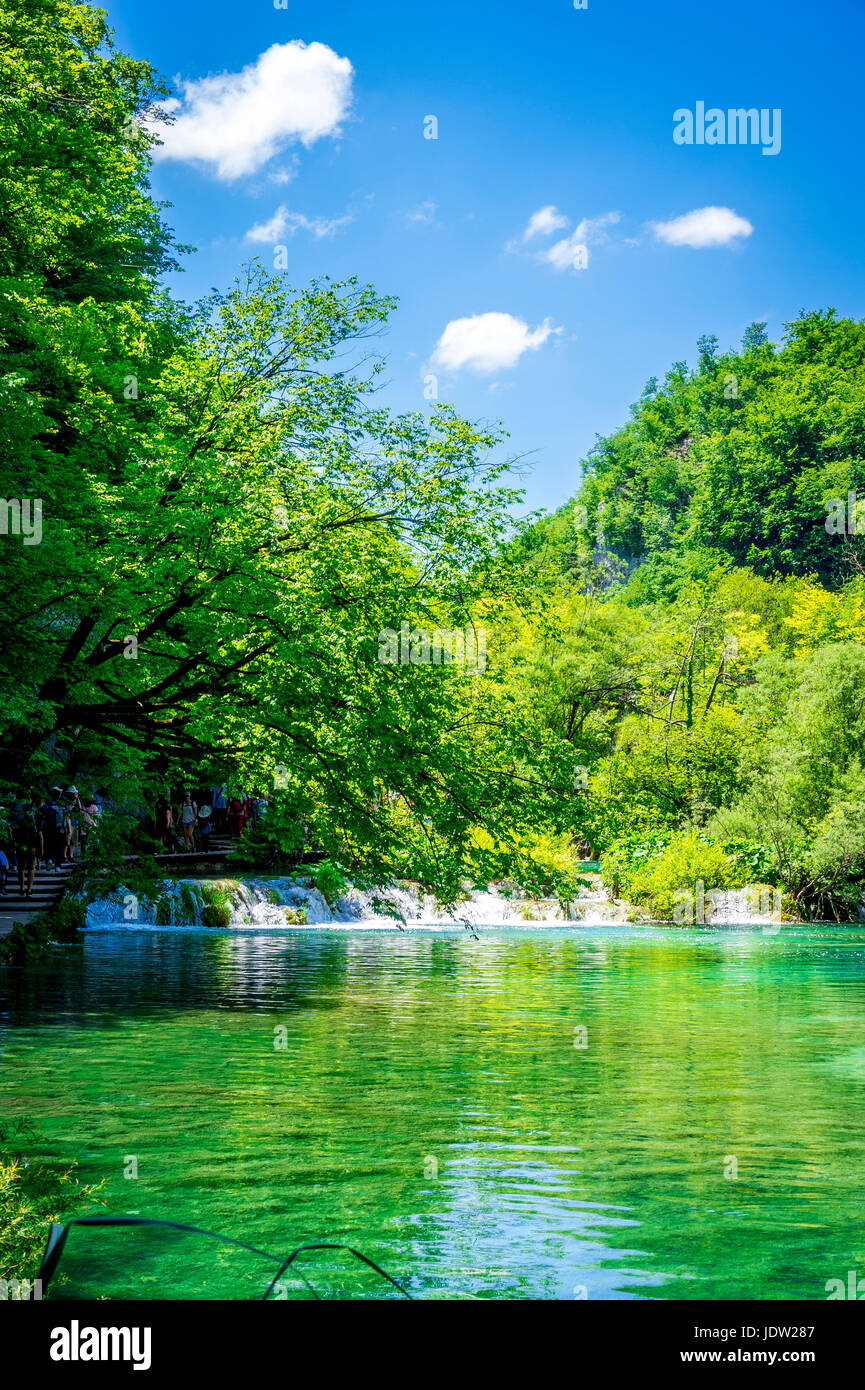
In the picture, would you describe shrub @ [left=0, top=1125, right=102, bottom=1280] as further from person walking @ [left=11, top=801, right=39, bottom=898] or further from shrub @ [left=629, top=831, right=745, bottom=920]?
shrub @ [left=629, top=831, right=745, bottom=920]

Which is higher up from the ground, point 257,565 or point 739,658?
point 739,658

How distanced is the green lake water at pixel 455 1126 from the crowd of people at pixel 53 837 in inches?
215

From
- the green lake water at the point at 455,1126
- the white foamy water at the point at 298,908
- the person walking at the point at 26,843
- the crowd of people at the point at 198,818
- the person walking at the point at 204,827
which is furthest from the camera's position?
the person walking at the point at 204,827

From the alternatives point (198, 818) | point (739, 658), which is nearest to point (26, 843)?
point (198, 818)

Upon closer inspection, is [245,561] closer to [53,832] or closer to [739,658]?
[53,832]

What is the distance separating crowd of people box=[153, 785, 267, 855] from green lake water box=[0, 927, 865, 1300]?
46.2 feet

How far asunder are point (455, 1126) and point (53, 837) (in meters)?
18.9

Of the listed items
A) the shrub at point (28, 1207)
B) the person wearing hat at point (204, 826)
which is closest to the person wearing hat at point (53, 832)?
the person wearing hat at point (204, 826)

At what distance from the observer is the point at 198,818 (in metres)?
35.9

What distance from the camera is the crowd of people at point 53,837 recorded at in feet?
78.5

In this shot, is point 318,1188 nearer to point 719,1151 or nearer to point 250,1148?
point 250,1148

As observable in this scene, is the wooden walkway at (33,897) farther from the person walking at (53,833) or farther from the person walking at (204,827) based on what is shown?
the person walking at (204,827)
